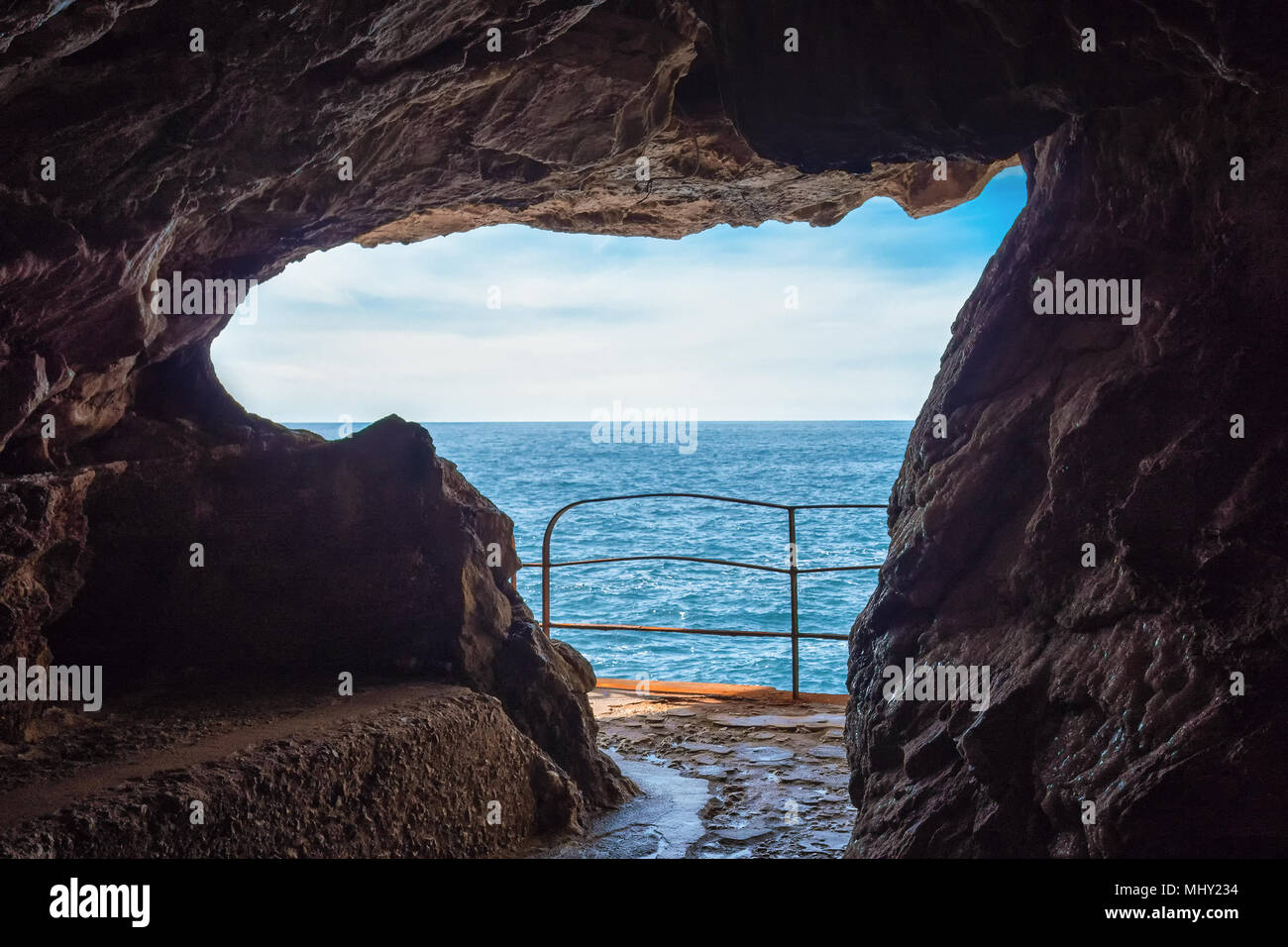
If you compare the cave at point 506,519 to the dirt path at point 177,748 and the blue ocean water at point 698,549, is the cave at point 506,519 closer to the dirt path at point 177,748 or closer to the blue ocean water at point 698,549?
the dirt path at point 177,748

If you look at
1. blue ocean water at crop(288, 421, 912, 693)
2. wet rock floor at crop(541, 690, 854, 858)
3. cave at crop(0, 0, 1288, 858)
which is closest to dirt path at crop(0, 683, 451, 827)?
cave at crop(0, 0, 1288, 858)

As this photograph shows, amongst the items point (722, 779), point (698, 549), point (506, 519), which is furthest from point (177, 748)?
point (698, 549)

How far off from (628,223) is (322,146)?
10.8 feet

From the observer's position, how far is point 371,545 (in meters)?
4.71

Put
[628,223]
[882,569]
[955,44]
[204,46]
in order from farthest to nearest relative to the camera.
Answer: [628,223], [882,569], [955,44], [204,46]

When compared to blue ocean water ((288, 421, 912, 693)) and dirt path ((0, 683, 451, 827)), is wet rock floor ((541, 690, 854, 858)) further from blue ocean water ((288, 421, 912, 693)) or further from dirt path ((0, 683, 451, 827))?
blue ocean water ((288, 421, 912, 693))

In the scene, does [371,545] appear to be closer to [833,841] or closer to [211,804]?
[211,804]

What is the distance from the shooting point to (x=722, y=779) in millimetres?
5398

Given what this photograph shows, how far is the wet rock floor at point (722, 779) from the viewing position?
4371mm

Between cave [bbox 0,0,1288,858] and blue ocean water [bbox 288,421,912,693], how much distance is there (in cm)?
515

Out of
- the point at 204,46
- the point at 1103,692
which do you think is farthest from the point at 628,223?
the point at 1103,692

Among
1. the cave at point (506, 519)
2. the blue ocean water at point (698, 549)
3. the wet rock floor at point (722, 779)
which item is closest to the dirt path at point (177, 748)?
the cave at point (506, 519)

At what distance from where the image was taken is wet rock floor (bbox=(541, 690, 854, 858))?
172 inches

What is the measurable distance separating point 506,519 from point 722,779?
1.87 m
